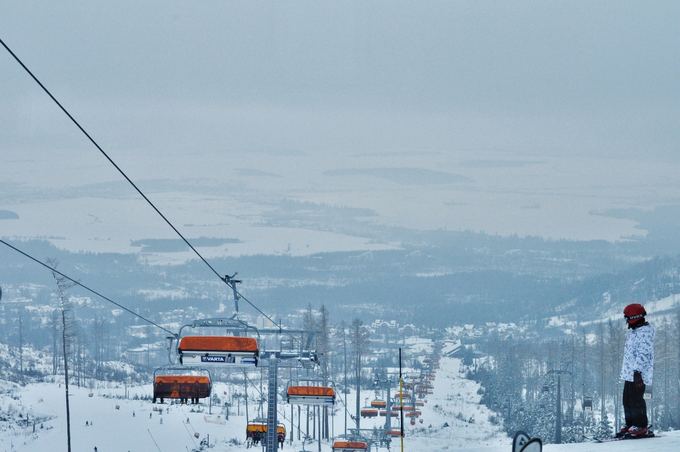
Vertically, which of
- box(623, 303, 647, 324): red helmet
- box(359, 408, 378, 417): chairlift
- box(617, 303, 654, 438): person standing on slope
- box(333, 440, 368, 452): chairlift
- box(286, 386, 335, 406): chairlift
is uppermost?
box(623, 303, 647, 324): red helmet

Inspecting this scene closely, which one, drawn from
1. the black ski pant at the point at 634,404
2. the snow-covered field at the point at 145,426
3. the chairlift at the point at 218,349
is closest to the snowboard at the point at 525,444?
the black ski pant at the point at 634,404

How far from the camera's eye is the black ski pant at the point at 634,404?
48.9ft

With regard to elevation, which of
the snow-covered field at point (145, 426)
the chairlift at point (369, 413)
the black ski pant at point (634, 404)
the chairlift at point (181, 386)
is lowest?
the chairlift at point (369, 413)

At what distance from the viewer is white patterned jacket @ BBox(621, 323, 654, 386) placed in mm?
14922

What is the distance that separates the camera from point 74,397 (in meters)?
69.4

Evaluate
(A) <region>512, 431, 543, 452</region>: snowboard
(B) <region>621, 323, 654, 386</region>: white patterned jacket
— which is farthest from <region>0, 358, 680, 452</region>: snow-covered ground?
(A) <region>512, 431, 543, 452</region>: snowboard

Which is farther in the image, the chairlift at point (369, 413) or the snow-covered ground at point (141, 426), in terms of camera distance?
the chairlift at point (369, 413)

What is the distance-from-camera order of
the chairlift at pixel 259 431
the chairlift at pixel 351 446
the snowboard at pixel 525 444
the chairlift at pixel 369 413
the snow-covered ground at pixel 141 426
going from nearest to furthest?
1. the snowboard at pixel 525 444
2. the chairlift at pixel 351 446
3. the chairlift at pixel 259 431
4. the snow-covered ground at pixel 141 426
5. the chairlift at pixel 369 413

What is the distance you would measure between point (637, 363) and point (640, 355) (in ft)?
0.42

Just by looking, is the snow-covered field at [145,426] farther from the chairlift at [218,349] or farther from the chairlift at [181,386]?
the chairlift at [218,349]

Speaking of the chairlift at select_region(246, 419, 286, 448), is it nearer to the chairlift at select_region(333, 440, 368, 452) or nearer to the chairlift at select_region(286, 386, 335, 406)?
the chairlift at select_region(333, 440, 368, 452)

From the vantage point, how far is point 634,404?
49.2 ft

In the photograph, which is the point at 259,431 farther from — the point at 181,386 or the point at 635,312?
the point at 635,312

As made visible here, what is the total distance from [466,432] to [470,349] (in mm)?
94870
